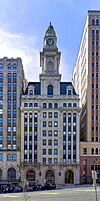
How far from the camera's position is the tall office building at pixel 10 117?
454 feet

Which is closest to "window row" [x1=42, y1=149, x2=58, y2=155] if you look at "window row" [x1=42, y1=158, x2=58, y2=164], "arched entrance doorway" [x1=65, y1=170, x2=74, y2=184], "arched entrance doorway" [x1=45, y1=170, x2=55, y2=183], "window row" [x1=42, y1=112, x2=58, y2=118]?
"window row" [x1=42, y1=158, x2=58, y2=164]

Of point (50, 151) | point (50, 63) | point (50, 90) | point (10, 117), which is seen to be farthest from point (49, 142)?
point (50, 63)

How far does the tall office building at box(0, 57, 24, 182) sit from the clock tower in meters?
9.23

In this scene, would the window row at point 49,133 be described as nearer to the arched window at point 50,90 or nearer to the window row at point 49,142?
the window row at point 49,142

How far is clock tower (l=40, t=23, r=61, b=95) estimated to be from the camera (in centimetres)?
14550

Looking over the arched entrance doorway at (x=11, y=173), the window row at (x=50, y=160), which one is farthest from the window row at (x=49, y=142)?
the arched entrance doorway at (x=11, y=173)

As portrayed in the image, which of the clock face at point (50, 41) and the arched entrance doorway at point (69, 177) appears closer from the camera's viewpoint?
the arched entrance doorway at point (69, 177)

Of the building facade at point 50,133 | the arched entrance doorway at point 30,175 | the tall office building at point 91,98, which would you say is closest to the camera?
the building facade at point 50,133

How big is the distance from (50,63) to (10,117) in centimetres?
2617

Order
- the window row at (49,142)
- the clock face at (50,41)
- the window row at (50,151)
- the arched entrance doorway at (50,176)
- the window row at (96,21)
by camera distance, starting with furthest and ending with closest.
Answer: the window row at (96,21) < the clock face at (50,41) < the window row at (49,142) < the window row at (50,151) < the arched entrance doorway at (50,176)

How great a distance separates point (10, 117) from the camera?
142500mm

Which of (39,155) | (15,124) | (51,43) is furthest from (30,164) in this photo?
(51,43)

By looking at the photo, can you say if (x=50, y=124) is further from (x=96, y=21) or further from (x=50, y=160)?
(x=96, y=21)

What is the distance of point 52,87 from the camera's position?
14588 centimetres
